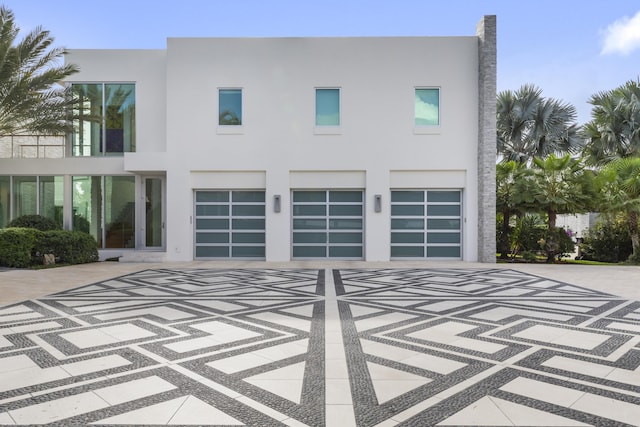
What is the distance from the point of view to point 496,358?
436 centimetres

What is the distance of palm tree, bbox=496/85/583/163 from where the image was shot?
20.6 meters

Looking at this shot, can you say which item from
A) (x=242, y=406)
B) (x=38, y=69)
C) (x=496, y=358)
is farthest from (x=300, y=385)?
(x=38, y=69)

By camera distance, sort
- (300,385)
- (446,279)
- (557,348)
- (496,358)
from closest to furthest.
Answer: (300,385) < (496,358) < (557,348) < (446,279)

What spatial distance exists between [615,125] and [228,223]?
1628 centimetres

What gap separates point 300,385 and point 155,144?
45.1 ft

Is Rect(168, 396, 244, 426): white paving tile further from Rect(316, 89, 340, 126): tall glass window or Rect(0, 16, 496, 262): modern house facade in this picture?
Rect(316, 89, 340, 126): tall glass window

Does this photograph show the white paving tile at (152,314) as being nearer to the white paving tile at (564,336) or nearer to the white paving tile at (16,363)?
the white paving tile at (16,363)

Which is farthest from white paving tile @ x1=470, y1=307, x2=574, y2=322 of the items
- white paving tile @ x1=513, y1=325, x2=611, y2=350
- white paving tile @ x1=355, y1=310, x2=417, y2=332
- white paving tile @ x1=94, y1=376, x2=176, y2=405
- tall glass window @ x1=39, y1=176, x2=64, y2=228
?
tall glass window @ x1=39, y1=176, x2=64, y2=228

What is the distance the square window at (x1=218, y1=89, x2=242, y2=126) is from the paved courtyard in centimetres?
809

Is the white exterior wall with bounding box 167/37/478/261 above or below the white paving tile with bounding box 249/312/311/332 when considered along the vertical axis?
above

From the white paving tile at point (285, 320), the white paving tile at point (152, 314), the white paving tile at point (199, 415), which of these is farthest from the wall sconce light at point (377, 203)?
the white paving tile at point (199, 415)

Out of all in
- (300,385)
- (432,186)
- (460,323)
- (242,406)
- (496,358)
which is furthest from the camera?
(432,186)

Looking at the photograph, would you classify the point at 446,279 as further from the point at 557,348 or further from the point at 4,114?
the point at 4,114

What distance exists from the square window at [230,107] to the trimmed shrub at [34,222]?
22.5 feet
